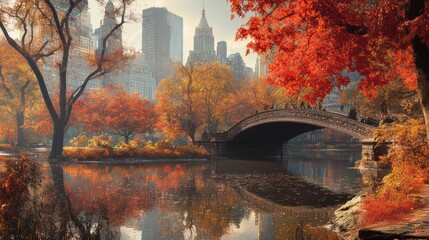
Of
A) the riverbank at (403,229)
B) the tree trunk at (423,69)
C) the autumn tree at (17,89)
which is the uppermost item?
the autumn tree at (17,89)

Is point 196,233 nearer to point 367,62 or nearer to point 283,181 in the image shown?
point 367,62

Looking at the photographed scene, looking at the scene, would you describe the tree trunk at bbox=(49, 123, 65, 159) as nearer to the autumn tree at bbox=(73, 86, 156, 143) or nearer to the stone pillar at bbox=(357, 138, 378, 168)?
the autumn tree at bbox=(73, 86, 156, 143)

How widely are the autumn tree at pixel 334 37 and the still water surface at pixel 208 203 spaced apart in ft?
14.4

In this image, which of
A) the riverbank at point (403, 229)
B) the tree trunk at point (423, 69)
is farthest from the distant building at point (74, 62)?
the riverbank at point (403, 229)

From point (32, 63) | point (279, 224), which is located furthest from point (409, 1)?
point (32, 63)

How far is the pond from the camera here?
34.3 ft

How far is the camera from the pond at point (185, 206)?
10.5 meters

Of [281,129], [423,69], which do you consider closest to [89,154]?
[281,129]

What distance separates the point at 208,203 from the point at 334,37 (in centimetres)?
790

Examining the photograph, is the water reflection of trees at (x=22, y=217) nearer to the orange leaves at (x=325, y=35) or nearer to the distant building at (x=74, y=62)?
the orange leaves at (x=325, y=35)

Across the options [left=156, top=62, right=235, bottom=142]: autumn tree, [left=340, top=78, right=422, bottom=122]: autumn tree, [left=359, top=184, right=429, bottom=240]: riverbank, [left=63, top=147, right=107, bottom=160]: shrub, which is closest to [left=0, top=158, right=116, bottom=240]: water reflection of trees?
[left=359, top=184, right=429, bottom=240]: riverbank

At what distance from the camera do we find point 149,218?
1230cm

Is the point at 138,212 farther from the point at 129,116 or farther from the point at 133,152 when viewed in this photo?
the point at 129,116

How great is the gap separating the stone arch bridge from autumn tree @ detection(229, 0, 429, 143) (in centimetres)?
1489
